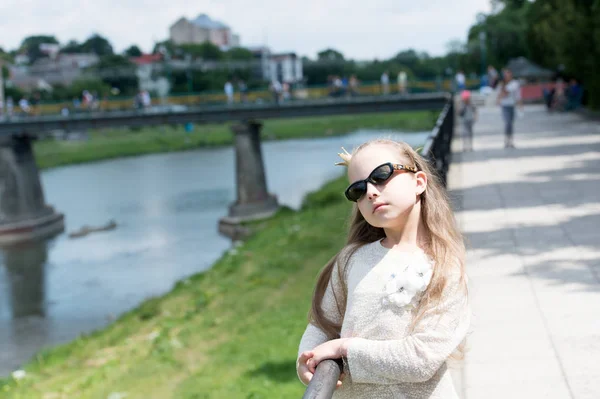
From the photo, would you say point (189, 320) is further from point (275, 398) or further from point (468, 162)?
point (275, 398)

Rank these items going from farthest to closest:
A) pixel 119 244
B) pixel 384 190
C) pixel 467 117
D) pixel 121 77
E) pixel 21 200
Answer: pixel 121 77 < pixel 21 200 < pixel 119 244 < pixel 467 117 < pixel 384 190

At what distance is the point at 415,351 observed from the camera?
7.61ft

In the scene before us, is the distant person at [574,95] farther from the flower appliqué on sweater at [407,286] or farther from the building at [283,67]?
the building at [283,67]

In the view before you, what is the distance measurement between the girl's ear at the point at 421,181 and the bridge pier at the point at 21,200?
121 feet

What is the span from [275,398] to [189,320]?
873cm

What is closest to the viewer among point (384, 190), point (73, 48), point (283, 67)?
point (384, 190)

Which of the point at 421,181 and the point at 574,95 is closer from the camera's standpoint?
the point at 421,181

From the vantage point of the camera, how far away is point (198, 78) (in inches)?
2980

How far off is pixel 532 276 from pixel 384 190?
484cm

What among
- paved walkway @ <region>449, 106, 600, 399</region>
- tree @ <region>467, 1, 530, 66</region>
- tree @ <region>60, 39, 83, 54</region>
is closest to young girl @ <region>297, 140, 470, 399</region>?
paved walkway @ <region>449, 106, 600, 399</region>

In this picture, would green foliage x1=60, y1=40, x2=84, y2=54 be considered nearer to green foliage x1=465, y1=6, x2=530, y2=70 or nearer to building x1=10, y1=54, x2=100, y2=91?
building x1=10, y1=54, x2=100, y2=91

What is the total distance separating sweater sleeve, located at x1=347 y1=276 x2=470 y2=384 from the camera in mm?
2320

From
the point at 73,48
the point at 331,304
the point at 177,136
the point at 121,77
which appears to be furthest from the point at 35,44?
the point at 331,304

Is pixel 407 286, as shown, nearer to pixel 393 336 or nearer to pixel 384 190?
pixel 393 336
